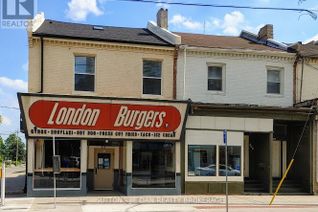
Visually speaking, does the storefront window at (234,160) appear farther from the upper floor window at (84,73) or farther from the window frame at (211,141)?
the upper floor window at (84,73)

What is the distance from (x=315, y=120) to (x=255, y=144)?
134 inches

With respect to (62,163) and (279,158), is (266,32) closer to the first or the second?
(279,158)

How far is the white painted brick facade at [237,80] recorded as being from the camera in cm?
2417

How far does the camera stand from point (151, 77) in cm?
2388

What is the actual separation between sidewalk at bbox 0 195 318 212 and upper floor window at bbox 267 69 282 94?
5655 millimetres

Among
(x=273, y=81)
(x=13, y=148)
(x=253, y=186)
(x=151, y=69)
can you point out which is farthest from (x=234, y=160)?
(x=13, y=148)

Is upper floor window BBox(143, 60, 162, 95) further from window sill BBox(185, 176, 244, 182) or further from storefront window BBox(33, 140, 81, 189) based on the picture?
window sill BBox(185, 176, 244, 182)

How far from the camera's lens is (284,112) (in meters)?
24.8

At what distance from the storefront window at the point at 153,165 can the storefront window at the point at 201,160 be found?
0.89 m

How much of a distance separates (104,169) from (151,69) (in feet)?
18.7

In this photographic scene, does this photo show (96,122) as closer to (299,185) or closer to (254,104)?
(254,104)

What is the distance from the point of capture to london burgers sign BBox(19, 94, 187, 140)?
21.6 meters

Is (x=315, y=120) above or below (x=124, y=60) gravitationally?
Result: below

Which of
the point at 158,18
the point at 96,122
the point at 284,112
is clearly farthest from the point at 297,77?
the point at 96,122
